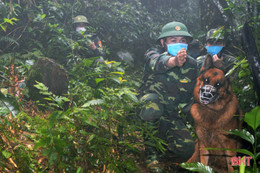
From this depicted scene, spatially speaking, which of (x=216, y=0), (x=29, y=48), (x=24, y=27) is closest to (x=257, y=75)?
(x=216, y=0)

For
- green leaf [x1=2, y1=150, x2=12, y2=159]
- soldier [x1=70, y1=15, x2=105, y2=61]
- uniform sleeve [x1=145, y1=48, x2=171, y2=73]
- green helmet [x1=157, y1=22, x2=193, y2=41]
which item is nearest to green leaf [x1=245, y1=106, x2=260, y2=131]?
uniform sleeve [x1=145, y1=48, x2=171, y2=73]

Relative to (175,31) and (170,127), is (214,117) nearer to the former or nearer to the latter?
(170,127)

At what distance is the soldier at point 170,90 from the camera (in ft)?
8.05

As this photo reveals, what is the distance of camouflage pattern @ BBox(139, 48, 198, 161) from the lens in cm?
256

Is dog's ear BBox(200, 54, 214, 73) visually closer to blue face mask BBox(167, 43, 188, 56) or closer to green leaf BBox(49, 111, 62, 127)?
blue face mask BBox(167, 43, 188, 56)

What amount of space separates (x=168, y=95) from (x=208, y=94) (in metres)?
0.62

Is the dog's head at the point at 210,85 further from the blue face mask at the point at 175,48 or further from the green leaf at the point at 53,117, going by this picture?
the green leaf at the point at 53,117

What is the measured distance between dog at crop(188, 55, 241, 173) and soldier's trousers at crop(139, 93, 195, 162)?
125mm

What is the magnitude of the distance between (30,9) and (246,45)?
6214mm

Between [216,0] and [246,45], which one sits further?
[216,0]

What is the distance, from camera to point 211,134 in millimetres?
2211

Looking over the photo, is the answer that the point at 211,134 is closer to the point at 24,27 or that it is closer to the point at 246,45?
the point at 246,45

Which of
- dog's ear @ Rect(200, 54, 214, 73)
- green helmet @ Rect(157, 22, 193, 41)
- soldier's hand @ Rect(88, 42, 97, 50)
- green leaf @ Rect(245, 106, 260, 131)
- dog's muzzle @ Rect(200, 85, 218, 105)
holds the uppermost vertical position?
soldier's hand @ Rect(88, 42, 97, 50)

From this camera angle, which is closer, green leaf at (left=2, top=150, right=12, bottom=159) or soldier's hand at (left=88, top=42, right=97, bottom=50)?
green leaf at (left=2, top=150, right=12, bottom=159)
